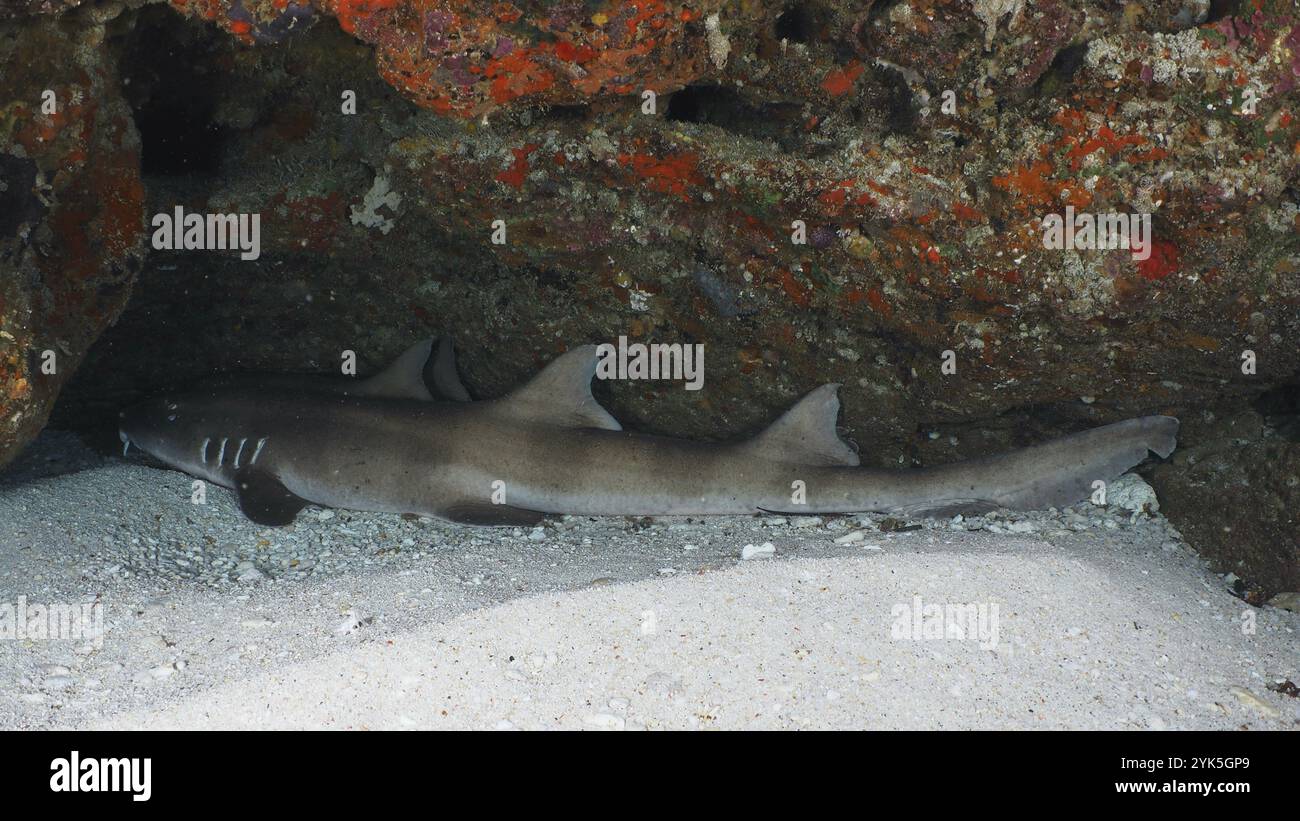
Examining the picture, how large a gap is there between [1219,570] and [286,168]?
16.4 ft

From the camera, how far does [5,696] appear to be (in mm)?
2518

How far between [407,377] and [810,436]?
2525mm

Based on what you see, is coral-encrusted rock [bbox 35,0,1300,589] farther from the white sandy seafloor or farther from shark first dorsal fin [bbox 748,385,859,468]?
the white sandy seafloor

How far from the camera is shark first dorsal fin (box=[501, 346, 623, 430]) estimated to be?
15.9 ft

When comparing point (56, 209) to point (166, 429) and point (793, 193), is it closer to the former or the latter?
point (166, 429)

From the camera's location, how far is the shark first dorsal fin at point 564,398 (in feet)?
15.9

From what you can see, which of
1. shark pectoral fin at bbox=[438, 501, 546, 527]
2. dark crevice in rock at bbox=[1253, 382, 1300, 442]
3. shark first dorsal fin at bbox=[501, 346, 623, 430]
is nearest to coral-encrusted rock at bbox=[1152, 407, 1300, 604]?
dark crevice in rock at bbox=[1253, 382, 1300, 442]

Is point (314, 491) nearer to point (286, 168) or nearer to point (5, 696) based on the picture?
point (286, 168)

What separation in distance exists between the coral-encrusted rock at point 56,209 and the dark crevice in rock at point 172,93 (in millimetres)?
294

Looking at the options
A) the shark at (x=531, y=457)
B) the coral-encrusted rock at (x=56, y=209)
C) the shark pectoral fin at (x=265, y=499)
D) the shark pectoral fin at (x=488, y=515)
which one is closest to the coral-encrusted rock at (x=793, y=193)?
the shark at (x=531, y=457)

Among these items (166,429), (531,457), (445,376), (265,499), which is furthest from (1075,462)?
(166,429)

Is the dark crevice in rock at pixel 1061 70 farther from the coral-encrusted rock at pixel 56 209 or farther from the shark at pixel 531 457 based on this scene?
the coral-encrusted rock at pixel 56 209

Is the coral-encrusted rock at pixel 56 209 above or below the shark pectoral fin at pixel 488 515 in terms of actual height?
above

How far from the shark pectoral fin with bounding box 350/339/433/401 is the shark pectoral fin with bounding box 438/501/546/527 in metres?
0.81
